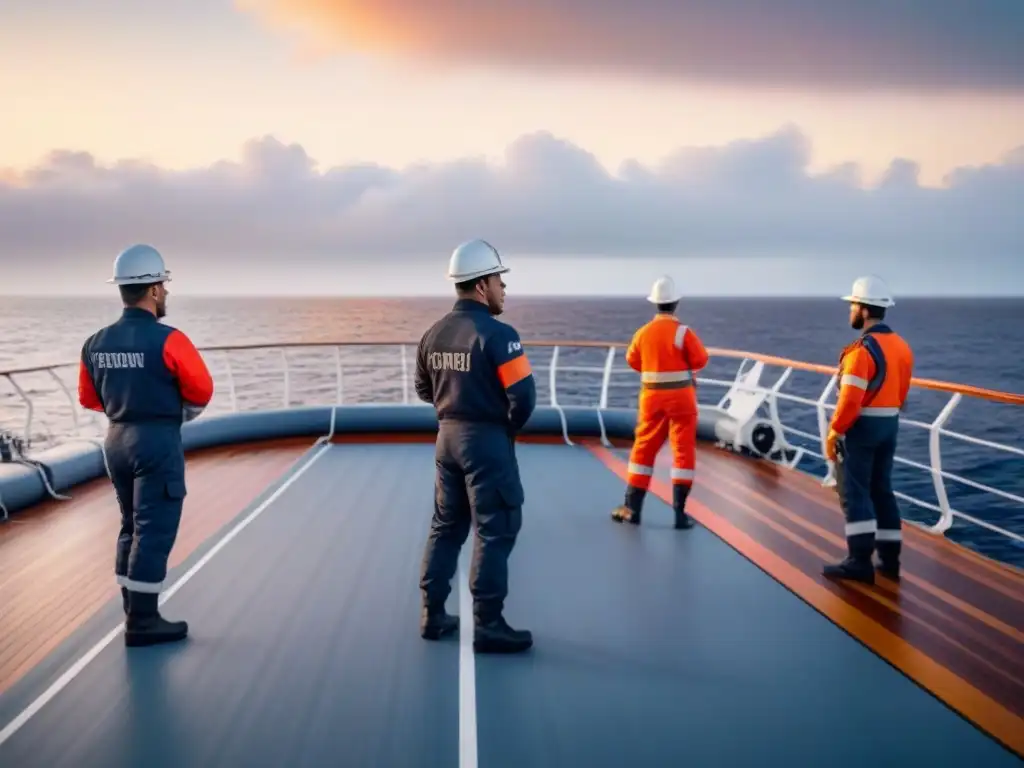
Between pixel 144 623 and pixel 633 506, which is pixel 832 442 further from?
pixel 144 623

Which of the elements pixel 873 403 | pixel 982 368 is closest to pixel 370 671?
pixel 873 403

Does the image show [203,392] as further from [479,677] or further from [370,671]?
[479,677]

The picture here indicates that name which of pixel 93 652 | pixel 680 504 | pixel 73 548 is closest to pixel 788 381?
pixel 680 504

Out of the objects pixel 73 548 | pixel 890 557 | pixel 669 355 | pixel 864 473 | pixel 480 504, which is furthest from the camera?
pixel 669 355

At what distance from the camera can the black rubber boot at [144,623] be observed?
351 centimetres

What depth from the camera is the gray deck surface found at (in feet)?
8.86

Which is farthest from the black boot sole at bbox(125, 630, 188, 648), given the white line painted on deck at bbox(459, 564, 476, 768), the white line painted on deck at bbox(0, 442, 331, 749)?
the white line painted on deck at bbox(459, 564, 476, 768)

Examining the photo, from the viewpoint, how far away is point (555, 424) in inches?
353

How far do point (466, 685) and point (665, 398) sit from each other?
2.81 m

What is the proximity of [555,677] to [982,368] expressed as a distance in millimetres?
59488

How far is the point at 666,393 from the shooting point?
539cm

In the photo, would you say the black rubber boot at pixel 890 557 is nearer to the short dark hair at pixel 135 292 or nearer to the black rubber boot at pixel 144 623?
the black rubber boot at pixel 144 623

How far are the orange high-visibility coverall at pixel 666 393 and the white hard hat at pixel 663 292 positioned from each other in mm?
117

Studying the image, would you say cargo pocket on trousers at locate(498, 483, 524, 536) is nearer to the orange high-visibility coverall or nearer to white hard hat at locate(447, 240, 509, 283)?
white hard hat at locate(447, 240, 509, 283)
